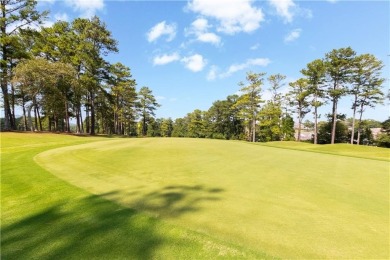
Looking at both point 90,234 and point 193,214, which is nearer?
point 90,234

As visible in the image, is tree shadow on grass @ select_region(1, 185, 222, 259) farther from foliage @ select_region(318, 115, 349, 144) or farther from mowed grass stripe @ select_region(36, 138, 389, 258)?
foliage @ select_region(318, 115, 349, 144)

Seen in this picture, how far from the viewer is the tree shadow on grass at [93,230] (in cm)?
292

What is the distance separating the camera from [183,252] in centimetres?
280

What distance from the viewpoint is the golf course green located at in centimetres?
290

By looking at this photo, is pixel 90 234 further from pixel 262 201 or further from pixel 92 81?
pixel 92 81

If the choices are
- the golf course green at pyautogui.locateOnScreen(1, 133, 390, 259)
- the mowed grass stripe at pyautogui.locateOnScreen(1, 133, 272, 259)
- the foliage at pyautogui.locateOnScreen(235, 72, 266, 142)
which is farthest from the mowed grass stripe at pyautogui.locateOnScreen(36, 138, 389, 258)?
the foliage at pyautogui.locateOnScreen(235, 72, 266, 142)

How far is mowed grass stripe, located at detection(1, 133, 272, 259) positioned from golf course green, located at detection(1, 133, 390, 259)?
1 centimetres

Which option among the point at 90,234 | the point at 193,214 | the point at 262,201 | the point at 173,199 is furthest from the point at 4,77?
the point at 262,201

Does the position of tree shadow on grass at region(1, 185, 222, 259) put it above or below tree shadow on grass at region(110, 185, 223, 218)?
below

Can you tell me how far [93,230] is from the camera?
11.2ft

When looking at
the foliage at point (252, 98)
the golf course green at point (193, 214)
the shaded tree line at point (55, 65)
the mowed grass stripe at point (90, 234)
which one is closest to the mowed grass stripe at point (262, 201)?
the golf course green at point (193, 214)

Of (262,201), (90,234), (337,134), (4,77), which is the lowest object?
(337,134)

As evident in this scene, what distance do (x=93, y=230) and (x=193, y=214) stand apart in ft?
4.96

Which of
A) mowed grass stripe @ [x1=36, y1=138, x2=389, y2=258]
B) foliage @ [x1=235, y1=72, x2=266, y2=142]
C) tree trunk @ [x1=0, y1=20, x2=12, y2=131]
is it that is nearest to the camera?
mowed grass stripe @ [x1=36, y1=138, x2=389, y2=258]
